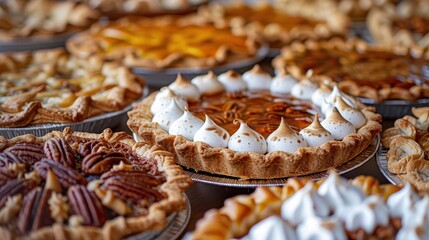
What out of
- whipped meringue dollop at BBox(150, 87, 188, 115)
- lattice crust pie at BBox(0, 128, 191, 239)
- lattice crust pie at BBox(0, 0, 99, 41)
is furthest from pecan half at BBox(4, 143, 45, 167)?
lattice crust pie at BBox(0, 0, 99, 41)

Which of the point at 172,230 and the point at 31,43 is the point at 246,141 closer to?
the point at 172,230

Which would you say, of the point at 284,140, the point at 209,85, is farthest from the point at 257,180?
the point at 209,85

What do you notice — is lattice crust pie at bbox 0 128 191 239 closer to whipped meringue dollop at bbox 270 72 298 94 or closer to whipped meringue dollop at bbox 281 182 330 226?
whipped meringue dollop at bbox 281 182 330 226

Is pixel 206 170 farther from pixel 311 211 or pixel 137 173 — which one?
pixel 311 211

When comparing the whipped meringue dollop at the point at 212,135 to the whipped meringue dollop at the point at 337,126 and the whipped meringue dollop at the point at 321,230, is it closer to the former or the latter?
the whipped meringue dollop at the point at 337,126

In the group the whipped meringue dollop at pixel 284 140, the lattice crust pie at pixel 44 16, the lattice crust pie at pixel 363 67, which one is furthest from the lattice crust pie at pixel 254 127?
the lattice crust pie at pixel 44 16

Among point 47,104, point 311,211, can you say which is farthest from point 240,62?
point 311,211
